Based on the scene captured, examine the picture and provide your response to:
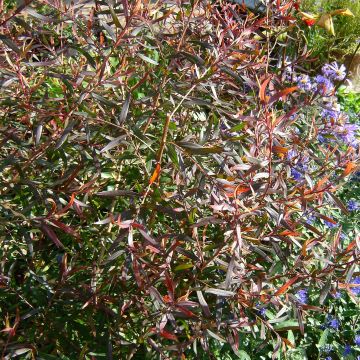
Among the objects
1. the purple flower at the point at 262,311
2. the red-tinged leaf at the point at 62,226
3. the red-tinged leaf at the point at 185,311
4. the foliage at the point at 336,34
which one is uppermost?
the red-tinged leaf at the point at 62,226

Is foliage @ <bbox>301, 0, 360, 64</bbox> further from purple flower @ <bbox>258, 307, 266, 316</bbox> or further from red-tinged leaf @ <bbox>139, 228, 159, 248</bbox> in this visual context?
red-tinged leaf @ <bbox>139, 228, 159, 248</bbox>

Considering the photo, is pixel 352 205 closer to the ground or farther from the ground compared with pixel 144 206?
closer to the ground

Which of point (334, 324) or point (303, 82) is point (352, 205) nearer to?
point (334, 324)

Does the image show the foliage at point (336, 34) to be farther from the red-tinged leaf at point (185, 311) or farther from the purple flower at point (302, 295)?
the red-tinged leaf at point (185, 311)

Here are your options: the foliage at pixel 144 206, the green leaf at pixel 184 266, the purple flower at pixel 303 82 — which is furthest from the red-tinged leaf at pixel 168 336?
the purple flower at pixel 303 82

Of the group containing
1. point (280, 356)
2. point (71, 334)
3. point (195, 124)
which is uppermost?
point (195, 124)

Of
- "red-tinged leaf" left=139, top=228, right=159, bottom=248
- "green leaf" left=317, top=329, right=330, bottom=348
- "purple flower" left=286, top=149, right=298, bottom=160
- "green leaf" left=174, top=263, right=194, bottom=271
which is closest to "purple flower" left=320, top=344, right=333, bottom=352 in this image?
"green leaf" left=317, top=329, right=330, bottom=348

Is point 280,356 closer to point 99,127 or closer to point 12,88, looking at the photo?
point 99,127

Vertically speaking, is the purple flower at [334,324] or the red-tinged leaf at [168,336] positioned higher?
the red-tinged leaf at [168,336]

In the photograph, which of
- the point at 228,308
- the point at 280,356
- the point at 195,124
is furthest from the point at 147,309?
the point at 280,356

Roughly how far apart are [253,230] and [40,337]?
0.82 m

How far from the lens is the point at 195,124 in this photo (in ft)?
8.59

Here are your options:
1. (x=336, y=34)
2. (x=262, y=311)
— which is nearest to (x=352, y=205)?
(x=262, y=311)

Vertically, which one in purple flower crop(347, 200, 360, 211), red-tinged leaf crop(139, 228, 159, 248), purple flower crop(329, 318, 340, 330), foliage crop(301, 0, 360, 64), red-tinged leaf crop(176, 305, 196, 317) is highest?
red-tinged leaf crop(139, 228, 159, 248)
